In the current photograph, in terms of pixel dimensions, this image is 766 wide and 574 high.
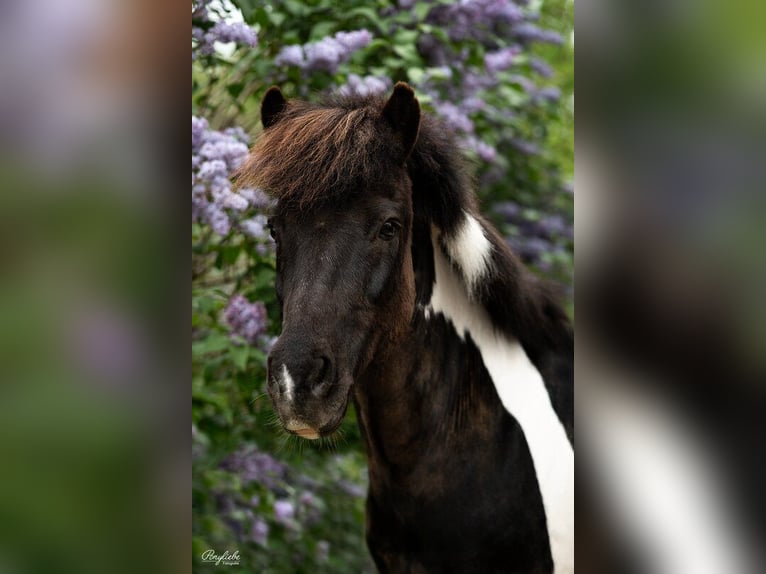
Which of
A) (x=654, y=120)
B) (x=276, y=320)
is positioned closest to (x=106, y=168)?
(x=654, y=120)

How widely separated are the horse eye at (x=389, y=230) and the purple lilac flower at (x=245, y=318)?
3.16ft

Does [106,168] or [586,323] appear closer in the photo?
[586,323]

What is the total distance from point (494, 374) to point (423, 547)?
552mm

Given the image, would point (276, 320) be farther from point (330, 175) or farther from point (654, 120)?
point (654, 120)

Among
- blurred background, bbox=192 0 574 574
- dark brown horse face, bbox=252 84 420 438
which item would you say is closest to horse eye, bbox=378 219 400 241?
dark brown horse face, bbox=252 84 420 438

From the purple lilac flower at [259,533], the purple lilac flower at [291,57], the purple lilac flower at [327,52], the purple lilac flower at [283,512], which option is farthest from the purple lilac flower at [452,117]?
the purple lilac flower at [259,533]

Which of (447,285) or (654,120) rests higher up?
(654,120)

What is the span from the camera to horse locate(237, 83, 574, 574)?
189 cm

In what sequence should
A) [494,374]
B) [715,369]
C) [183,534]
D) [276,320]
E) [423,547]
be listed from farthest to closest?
[276,320] < [494,374] < [423,547] < [183,534] < [715,369]

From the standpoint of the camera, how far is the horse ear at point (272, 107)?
2.29m

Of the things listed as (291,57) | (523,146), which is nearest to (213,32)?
(291,57)

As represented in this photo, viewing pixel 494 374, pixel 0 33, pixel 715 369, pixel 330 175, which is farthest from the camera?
pixel 494 374

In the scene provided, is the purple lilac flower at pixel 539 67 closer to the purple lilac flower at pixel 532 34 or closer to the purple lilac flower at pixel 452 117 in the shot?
the purple lilac flower at pixel 532 34

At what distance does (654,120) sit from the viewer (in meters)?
0.60
